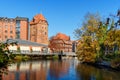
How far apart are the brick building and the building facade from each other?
48.7 ft

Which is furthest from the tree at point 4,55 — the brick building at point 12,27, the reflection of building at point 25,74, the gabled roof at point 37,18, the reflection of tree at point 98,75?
the gabled roof at point 37,18

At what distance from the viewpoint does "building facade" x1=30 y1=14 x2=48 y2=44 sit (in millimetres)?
118062

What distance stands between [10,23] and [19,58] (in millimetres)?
40827

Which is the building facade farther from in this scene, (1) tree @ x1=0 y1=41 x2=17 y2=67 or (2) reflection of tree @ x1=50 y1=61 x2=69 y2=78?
(1) tree @ x1=0 y1=41 x2=17 y2=67

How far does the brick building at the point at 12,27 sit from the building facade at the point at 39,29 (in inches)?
584

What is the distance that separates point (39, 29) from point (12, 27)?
21.9 meters

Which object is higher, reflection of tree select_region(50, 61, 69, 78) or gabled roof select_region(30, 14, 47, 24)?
gabled roof select_region(30, 14, 47, 24)

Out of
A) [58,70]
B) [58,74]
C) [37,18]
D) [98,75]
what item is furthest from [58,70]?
[37,18]

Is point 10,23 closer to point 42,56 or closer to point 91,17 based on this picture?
point 42,56

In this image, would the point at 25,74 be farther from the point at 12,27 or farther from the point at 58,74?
the point at 12,27

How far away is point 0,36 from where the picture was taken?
328 feet

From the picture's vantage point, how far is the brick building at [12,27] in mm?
100688

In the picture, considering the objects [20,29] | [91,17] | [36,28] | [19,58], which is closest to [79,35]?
[91,17]

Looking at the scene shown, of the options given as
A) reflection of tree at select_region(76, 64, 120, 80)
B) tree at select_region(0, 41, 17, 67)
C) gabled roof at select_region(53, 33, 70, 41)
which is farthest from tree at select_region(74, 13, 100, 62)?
gabled roof at select_region(53, 33, 70, 41)
